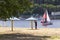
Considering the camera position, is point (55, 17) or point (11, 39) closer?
point (11, 39)

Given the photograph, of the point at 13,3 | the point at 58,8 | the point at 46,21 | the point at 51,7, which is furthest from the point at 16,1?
the point at 58,8

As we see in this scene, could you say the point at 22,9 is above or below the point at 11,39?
above

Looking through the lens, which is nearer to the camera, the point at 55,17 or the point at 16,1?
the point at 16,1

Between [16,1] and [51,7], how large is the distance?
48807 millimetres

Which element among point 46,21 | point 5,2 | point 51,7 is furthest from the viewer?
point 51,7

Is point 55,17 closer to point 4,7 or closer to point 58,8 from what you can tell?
point 58,8

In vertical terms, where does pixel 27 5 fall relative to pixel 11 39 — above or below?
above

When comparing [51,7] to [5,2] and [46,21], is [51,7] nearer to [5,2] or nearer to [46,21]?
[46,21]

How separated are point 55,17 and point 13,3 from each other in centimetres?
5823

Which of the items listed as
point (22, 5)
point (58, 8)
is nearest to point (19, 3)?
point (22, 5)

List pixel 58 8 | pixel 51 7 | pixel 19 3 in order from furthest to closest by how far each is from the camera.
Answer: pixel 58 8 < pixel 51 7 < pixel 19 3

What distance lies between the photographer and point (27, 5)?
63.5ft

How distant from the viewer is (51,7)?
66.5 m

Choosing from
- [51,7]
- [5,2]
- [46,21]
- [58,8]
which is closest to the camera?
[5,2]
